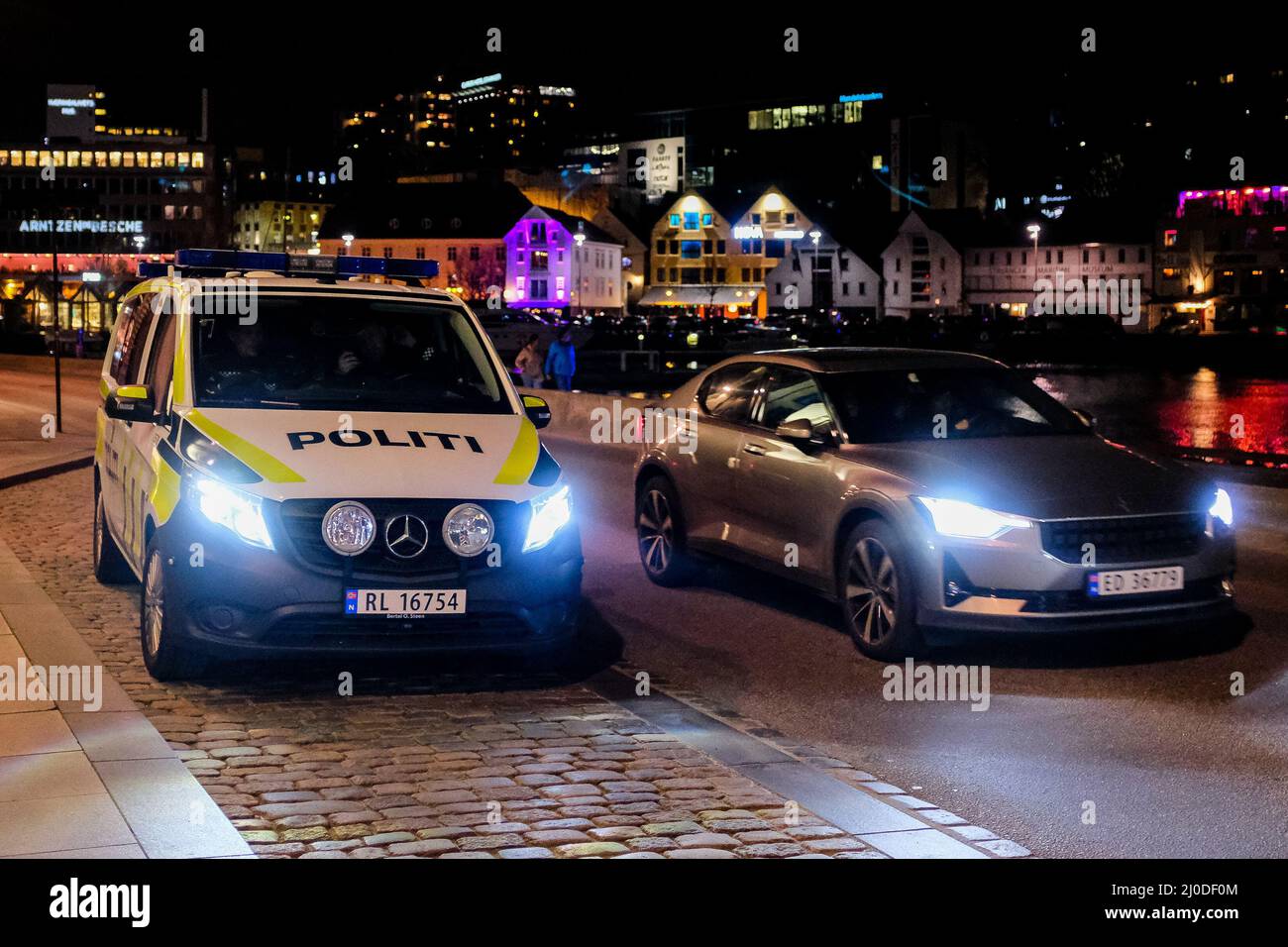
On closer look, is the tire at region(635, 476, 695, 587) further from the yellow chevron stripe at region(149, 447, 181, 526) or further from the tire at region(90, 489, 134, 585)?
the yellow chevron stripe at region(149, 447, 181, 526)

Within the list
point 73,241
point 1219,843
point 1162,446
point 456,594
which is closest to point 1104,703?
point 1219,843

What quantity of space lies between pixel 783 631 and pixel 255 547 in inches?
145

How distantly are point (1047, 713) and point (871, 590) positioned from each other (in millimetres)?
1468

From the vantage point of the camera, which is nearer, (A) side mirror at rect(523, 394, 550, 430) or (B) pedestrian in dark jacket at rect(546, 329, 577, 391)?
(A) side mirror at rect(523, 394, 550, 430)

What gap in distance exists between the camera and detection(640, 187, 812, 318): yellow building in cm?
12300

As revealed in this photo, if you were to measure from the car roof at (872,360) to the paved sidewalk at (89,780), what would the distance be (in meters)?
4.69

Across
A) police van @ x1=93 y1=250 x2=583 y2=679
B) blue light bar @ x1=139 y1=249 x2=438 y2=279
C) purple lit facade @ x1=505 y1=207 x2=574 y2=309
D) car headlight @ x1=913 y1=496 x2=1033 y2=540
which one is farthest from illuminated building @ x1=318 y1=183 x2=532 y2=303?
car headlight @ x1=913 y1=496 x2=1033 y2=540

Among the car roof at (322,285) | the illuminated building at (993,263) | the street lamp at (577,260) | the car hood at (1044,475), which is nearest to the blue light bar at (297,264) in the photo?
the car roof at (322,285)

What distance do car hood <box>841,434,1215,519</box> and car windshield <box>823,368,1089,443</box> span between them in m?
0.26

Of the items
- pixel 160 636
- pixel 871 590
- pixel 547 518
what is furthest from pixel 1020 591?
pixel 160 636

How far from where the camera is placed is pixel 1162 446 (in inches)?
1128

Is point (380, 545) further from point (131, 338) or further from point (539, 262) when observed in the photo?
point (539, 262)

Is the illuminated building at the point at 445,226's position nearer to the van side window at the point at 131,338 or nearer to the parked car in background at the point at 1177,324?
the parked car in background at the point at 1177,324

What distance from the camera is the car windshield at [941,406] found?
10055 millimetres
